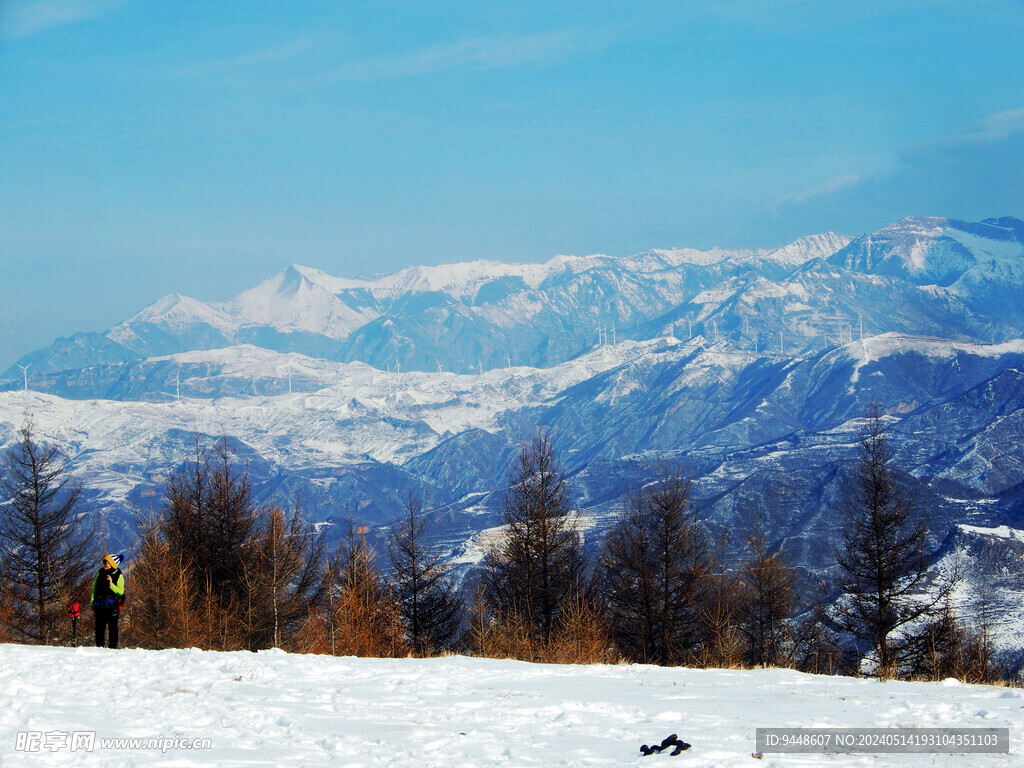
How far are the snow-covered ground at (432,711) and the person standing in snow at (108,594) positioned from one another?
12.0ft

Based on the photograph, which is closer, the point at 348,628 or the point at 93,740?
the point at 93,740

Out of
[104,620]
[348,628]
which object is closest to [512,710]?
[104,620]

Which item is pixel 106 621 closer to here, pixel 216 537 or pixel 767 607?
pixel 216 537

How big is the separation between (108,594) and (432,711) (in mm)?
13324

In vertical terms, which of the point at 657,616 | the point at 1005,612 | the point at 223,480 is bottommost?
the point at 1005,612

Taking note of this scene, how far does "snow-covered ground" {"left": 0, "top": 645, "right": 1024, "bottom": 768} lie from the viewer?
13797mm

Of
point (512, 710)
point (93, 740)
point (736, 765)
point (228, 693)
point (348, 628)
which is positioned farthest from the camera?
point (348, 628)

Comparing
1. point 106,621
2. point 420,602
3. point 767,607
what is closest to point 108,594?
point 106,621

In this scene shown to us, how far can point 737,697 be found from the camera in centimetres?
1834

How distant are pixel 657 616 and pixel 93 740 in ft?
115

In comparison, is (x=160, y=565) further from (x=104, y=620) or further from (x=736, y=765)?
(x=736, y=765)

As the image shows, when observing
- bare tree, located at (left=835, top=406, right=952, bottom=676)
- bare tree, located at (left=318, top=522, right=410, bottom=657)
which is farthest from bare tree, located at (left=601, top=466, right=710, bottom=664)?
bare tree, located at (left=318, top=522, right=410, bottom=657)

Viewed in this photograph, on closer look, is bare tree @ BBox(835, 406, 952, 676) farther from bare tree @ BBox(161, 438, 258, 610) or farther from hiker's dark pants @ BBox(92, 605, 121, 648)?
hiker's dark pants @ BBox(92, 605, 121, 648)

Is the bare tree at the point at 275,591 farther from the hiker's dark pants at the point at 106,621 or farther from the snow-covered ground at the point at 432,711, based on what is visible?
the snow-covered ground at the point at 432,711
